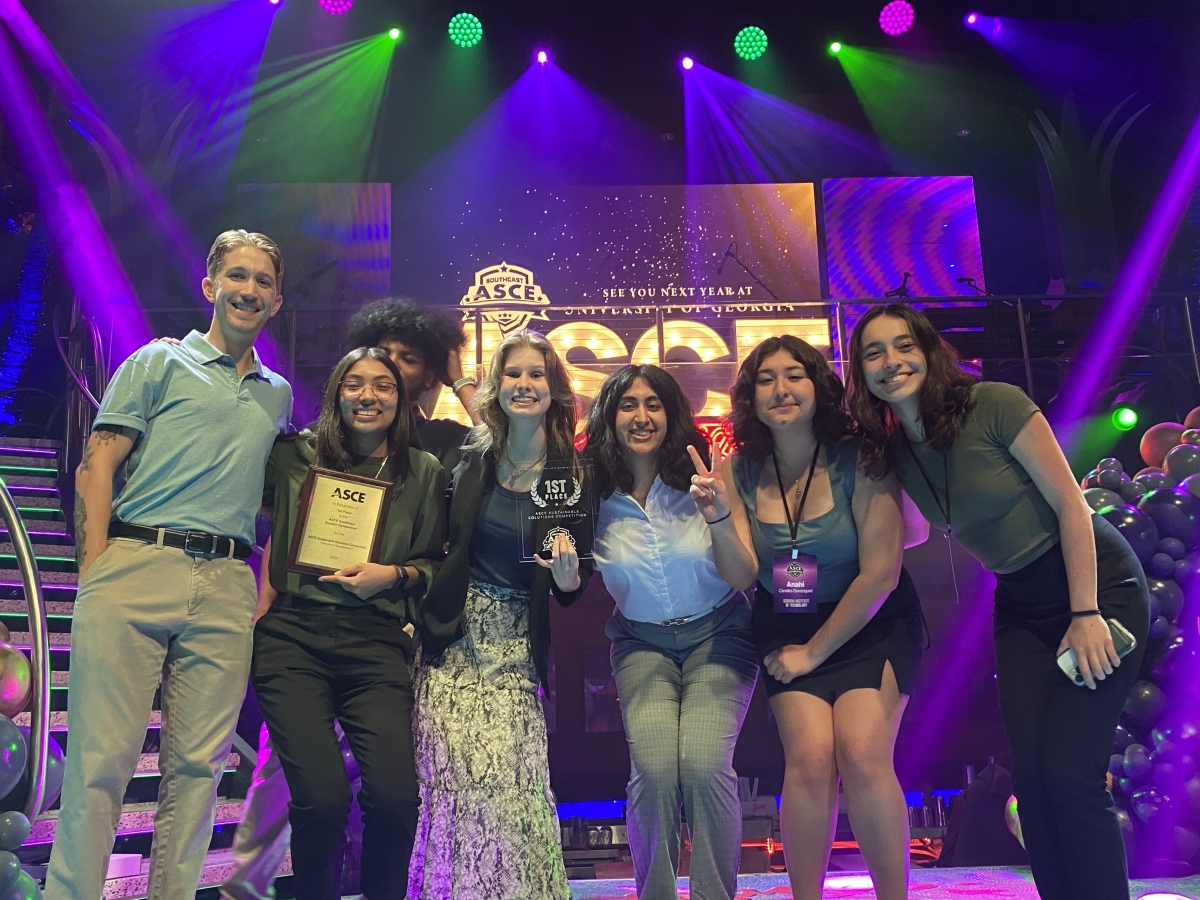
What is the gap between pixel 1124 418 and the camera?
835 cm

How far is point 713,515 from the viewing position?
272 cm

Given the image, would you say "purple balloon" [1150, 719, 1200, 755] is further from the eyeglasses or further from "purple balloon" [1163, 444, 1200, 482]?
the eyeglasses

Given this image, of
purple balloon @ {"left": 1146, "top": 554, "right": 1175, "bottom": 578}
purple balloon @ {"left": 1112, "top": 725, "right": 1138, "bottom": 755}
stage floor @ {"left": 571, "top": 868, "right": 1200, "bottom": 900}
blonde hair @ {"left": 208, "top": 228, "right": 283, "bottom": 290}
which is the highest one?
blonde hair @ {"left": 208, "top": 228, "right": 283, "bottom": 290}

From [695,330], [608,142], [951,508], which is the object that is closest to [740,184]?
[608,142]

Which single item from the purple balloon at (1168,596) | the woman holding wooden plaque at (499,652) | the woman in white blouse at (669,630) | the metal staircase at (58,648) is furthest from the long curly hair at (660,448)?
the purple balloon at (1168,596)

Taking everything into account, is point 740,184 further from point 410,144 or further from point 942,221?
point 410,144

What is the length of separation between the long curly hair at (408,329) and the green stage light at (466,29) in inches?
292

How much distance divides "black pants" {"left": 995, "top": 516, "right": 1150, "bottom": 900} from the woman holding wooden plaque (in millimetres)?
1224

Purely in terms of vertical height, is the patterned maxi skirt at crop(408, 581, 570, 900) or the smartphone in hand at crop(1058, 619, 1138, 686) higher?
the smartphone in hand at crop(1058, 619, 1138, 686)

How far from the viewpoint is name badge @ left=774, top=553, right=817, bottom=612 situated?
2.71m

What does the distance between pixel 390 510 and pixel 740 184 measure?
30.0 ft

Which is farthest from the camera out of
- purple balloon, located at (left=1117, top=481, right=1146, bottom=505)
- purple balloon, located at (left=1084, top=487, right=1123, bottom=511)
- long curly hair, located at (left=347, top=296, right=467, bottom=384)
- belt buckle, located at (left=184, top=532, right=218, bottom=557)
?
purple balloon, located at (left=1117, top=481, right=1146, bottom=505)

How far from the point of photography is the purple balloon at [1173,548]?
4.51 m

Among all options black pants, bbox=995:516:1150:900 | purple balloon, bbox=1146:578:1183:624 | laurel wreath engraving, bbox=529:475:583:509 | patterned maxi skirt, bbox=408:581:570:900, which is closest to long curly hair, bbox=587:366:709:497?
laurel wreath engraving, bbox=529:475:583:509
